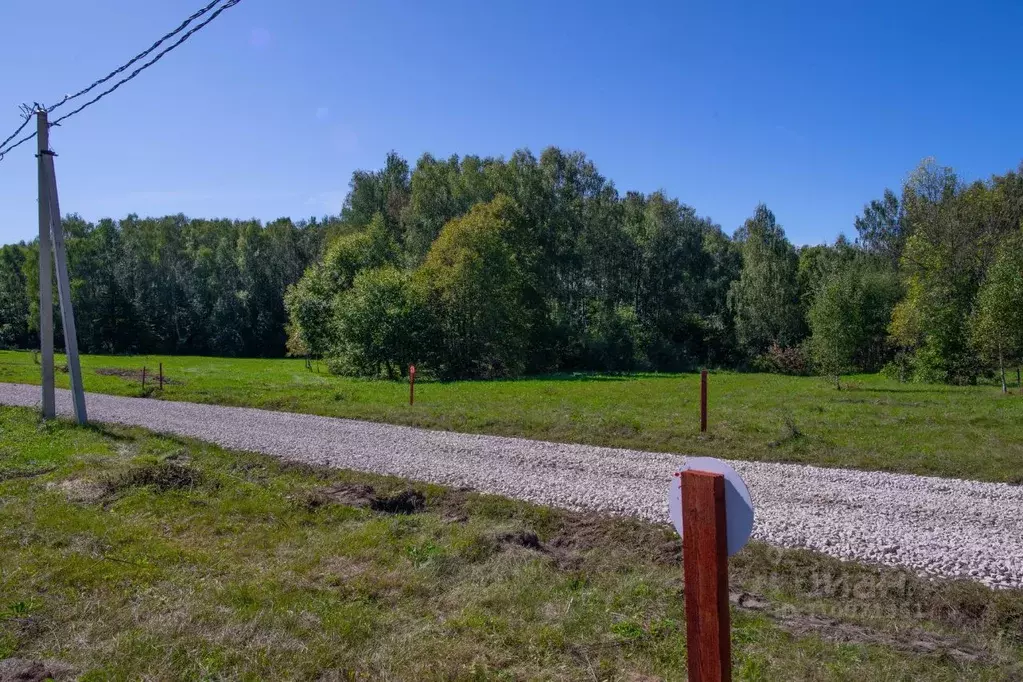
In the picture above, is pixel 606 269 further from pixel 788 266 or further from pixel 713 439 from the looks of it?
pixel 713 439

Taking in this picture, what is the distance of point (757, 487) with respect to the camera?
34.7 feet

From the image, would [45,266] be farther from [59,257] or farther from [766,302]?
[766,302]

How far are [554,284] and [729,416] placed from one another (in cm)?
3693

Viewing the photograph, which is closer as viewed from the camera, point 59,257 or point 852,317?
point 59,257

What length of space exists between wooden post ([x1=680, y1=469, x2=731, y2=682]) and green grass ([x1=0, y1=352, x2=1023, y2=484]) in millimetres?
10195

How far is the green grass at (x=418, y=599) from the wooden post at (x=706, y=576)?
4.82 ft

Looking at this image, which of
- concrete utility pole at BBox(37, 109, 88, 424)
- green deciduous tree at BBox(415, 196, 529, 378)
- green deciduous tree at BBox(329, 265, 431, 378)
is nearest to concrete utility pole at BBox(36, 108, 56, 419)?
concrete utility pole at BBox(37, 109, 88, 424)

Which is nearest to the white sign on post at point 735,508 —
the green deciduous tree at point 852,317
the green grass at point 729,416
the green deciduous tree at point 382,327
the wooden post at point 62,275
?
the green grass at point 729,416

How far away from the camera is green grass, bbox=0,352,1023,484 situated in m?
13.0

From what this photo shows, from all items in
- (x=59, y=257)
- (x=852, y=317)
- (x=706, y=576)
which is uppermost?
(x=59, y=257)

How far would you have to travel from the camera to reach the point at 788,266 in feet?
202

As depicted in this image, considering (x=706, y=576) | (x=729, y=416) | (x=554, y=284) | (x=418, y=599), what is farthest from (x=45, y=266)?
(x=554, y=284)

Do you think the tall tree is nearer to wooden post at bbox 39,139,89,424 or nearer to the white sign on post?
wooden post at bbox 39,139,89,424

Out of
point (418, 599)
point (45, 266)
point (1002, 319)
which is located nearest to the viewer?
point (418, 599)
